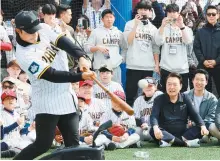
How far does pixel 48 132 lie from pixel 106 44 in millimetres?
3832

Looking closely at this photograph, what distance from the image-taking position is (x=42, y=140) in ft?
17.7

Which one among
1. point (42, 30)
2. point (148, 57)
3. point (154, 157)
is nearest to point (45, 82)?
point (42, 30)

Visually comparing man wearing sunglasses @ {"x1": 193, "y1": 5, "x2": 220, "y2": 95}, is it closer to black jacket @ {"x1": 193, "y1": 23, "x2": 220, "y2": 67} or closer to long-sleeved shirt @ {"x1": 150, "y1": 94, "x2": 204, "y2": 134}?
black jacket @ {"x1": 193, "y1": 23, "x2": 220, "y2": 67}

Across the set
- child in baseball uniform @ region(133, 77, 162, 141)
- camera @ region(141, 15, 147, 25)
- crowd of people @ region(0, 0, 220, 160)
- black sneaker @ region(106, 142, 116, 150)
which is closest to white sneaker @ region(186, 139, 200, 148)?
crowd of people @ region(0, 0, 220, 160)

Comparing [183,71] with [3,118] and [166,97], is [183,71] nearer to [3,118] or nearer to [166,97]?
[166,97]

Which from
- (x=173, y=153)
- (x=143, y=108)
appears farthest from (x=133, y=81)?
(x=173, y=153)

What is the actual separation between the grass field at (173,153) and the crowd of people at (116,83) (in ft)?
0.48

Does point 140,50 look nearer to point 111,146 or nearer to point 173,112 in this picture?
point 173,112

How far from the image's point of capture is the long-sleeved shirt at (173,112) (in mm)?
7930

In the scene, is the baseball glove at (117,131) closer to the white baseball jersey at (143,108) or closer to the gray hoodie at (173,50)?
the white baseball jersey at (143,108)

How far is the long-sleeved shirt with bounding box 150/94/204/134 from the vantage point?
7.93 m

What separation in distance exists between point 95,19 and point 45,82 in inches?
183

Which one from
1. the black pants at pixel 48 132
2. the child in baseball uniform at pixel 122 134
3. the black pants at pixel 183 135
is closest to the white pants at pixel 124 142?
the child in baseball uniform at pixel 122 134

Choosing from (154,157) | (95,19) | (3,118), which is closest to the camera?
(154,157)
